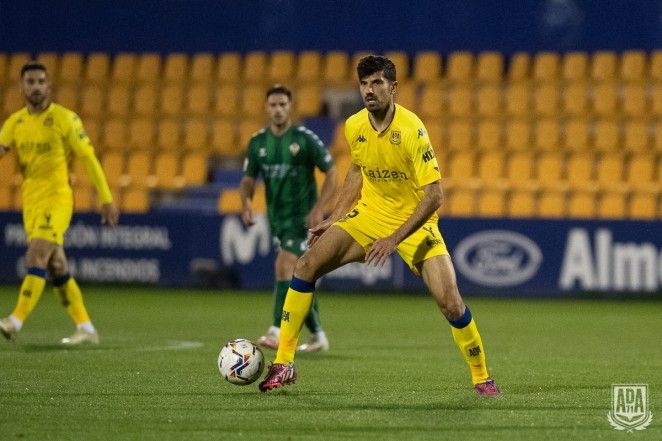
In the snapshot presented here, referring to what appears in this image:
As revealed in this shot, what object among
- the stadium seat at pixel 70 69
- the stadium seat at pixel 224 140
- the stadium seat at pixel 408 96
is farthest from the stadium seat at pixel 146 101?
the stadium seat at pixel 408 96

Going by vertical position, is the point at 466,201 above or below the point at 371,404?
above

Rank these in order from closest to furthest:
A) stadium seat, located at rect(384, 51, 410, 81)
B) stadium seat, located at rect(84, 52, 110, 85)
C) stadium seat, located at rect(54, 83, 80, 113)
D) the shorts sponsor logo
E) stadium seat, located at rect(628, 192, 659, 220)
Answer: the shorts sponsor logo
stadium seat, located at rect(628, 192, 659, 220)
stadium seat, located at rect(384, 51, 410, 81)
stadium seat, located at rect(54, 83, 80, 113)
stadium seat, located at rect(84, 52, 110, 85)

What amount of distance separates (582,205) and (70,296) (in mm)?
9733

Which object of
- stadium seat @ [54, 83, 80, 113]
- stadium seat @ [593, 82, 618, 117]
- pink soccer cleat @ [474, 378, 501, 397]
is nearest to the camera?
pink soccer cleat @ [474, 378, 501, 397]

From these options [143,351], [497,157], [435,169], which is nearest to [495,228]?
[497,157]

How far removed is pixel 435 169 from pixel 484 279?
34.3 feet

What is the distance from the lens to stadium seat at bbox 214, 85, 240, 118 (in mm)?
22094

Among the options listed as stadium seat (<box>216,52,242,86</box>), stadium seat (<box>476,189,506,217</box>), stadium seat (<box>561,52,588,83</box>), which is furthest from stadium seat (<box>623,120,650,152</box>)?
stadium seat (<box>216,52,242,86</box>)

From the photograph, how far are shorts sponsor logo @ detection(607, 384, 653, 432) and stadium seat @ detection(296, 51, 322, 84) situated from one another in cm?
1407

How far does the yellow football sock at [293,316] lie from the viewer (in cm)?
810

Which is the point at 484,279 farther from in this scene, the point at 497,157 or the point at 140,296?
the point at 140,296

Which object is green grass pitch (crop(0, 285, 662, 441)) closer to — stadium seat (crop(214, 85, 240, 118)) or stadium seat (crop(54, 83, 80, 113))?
stadium seat (crop(214, 85, 240, 118))

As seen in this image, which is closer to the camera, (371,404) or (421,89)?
(371,404)

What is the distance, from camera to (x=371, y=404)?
7.47m
